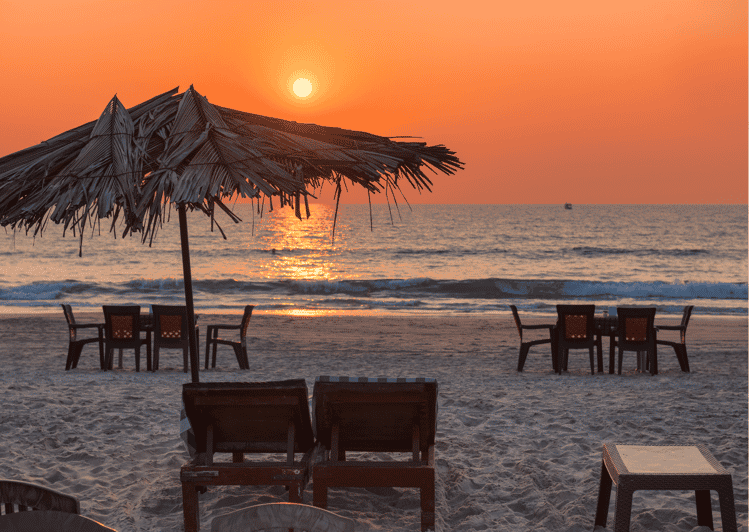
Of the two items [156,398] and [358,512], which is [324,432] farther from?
[156,398]

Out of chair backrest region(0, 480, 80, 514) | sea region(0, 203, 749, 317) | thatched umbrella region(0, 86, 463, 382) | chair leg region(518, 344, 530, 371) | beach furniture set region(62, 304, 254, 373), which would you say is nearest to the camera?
chair backrest region(0, 480, 80, 514)

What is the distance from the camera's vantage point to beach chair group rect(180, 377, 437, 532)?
3389 mm

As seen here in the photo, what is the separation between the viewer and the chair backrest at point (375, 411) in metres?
3.44

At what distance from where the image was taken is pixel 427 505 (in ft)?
11.2

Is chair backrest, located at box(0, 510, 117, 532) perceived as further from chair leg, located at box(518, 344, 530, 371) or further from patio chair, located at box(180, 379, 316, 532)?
chair leg, located at box(518, 344, 530, 371)

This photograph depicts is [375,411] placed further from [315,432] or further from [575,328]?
[575,328]

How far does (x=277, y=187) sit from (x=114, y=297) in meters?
23.4

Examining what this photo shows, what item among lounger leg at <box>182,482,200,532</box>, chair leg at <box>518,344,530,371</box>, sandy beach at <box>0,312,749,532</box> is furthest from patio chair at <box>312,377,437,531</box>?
chair leg at <box>518,344,530,371</box>

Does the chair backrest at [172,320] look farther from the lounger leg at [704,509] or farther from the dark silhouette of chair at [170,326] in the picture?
the lounger leg at [704,509]

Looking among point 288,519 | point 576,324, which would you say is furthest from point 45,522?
point 576,324

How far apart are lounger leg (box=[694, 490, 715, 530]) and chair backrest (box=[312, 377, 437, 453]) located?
4.92 feet

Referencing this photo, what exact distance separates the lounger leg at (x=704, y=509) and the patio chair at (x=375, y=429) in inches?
58.5

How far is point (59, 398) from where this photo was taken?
6527 millimetres

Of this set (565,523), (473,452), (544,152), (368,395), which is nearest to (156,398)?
(473,452)
